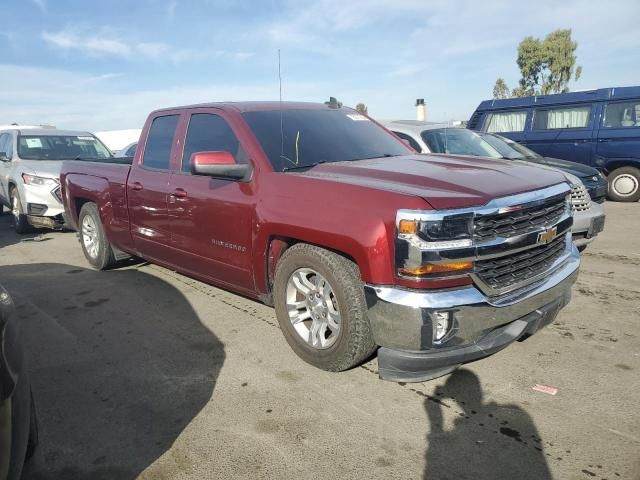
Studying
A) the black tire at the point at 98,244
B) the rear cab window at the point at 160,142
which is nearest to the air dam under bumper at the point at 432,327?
the rear cab window at the point at 160,142

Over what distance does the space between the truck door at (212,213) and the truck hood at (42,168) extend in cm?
493

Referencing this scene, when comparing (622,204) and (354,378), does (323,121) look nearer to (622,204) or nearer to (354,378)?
(354,378)

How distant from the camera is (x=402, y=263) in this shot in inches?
104

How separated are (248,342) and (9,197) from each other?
7.60 metres

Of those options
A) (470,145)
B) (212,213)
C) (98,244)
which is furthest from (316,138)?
(470,145)

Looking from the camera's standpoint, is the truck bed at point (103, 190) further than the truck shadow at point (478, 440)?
Yes

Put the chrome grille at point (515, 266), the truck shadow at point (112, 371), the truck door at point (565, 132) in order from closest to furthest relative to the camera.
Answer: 1. the truck shadow at point (112, 371)
2. the chrome grille at point (515, 266)
3. the truck door at point (565, 132)

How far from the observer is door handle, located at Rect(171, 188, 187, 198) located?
4.18m

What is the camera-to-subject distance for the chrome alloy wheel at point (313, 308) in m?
3.18

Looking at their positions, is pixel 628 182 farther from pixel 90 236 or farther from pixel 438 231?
pixel 90 236

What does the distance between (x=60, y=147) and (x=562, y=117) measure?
10.6 meters

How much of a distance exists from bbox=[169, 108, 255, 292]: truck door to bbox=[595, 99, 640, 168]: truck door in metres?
9.62

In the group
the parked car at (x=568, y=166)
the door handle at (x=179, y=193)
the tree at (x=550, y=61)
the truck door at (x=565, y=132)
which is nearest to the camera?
the door handle at (x=179, y=193)

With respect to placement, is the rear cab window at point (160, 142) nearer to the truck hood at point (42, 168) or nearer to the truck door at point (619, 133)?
the truck hood at point (42, 168)
